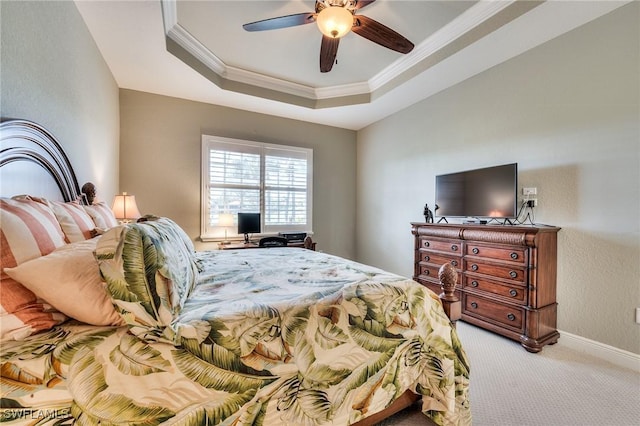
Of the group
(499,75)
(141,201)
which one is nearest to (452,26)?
(499,75)

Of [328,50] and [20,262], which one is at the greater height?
[328,50]

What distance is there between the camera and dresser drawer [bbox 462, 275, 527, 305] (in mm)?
2361

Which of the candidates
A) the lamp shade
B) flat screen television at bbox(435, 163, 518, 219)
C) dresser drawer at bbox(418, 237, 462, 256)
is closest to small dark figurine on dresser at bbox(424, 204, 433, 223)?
flat screen television at bbox(435, 163, 518, 219)

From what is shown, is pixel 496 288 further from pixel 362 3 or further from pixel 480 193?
pixel 362 3

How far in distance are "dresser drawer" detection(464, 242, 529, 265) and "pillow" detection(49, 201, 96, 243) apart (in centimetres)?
309

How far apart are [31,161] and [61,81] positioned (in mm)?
749

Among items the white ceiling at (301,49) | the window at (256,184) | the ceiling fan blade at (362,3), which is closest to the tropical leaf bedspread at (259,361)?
the ceiling fan blade at (362,3)

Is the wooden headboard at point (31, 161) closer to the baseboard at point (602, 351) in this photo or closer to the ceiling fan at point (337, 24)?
the ceiling fan at point (337, 24)

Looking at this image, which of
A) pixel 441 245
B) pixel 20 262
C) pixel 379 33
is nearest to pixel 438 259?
pixel 441 245

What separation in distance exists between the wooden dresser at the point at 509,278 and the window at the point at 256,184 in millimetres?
2529

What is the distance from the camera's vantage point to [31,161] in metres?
1.45

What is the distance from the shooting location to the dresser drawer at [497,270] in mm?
2371

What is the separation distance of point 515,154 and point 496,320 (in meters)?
1.70

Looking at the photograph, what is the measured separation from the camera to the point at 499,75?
291 centimetres
